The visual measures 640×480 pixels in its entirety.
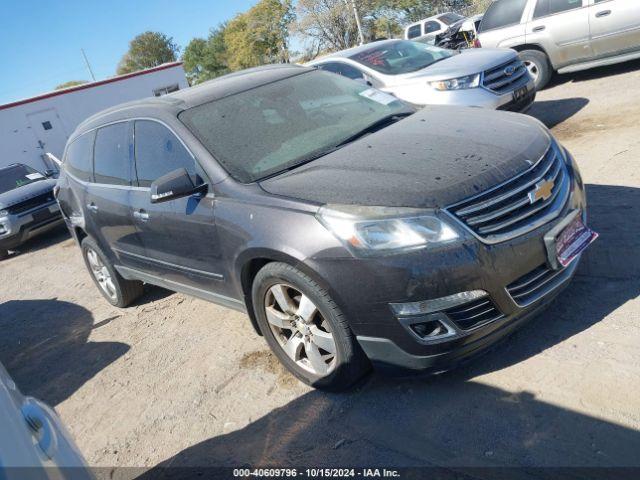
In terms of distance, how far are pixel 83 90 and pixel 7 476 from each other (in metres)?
24.3

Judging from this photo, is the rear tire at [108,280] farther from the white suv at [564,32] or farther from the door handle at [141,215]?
the white suv at [564,32]

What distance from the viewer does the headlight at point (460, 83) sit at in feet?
23.8

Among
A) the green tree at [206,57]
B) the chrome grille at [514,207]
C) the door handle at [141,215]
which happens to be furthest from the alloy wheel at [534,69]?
the green tree at [206,57]

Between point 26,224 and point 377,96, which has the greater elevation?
point 377,96

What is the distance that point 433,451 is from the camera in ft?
8.78

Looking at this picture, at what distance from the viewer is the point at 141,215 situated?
14.0 feet

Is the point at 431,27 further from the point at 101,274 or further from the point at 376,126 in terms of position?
the point at 376,126

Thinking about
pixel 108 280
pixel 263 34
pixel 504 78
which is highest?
pixel 263 34

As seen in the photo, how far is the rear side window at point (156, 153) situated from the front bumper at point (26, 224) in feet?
22.6

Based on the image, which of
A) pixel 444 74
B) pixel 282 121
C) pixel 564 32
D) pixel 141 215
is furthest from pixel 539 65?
pixel 141 215

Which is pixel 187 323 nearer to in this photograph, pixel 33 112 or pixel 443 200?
pixel 443 200

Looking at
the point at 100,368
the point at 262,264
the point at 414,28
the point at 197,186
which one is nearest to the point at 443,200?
the point at 262,264

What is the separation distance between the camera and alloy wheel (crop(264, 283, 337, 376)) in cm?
316

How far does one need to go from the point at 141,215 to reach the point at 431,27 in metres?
20.3
